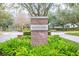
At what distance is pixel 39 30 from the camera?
3311 mm

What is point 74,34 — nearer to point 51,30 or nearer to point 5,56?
point 51,30

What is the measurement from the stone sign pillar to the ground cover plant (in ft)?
0.19

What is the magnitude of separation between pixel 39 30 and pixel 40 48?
256 millimetres

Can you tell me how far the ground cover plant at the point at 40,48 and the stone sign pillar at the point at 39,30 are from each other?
6cm

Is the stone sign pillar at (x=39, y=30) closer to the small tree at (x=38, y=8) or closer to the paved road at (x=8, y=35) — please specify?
the small tree at (x=38, y=8)

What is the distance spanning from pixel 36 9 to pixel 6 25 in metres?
0.49

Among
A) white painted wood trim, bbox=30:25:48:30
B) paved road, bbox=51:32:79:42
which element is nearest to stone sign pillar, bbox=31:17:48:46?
white painted wood trim, bbox=30:25:48:30

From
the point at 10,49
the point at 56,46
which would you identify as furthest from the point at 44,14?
the point at 10,49

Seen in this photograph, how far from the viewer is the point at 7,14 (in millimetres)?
3320

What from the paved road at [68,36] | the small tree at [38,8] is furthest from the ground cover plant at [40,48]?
the small tree at [38,8]

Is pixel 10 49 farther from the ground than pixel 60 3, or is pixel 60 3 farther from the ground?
pixel 60 3

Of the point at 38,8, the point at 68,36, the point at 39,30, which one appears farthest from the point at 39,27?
the point at 68,36

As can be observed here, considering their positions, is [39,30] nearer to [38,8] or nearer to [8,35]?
[38,8]

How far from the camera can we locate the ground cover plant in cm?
329
